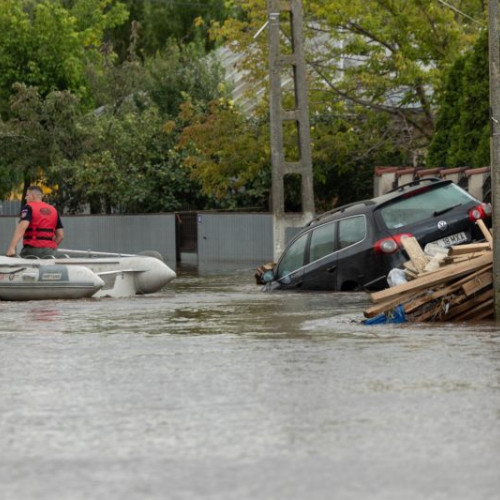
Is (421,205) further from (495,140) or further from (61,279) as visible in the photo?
(61,279)

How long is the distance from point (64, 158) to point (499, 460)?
44.3 meters

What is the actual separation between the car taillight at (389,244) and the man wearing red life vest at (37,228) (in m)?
4.89

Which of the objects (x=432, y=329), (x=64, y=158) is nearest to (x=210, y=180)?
(x=64, y=158)

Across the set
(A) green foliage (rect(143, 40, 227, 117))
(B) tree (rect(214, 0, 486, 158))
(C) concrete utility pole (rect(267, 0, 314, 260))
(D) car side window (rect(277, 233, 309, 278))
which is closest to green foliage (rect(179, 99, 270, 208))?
(B) tree (rect(214, 0, 486, 158))

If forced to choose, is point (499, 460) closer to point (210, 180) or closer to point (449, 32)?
point (449, 32)

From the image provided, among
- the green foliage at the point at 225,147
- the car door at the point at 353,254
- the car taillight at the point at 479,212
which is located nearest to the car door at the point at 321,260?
the car door at the point at 353,254

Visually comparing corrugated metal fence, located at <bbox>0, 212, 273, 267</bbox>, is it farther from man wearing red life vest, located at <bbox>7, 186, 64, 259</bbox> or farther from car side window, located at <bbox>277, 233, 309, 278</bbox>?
car side window, located at <bbox>277, 233, 309, 278</bbox>

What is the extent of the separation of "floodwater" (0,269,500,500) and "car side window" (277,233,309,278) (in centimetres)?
548

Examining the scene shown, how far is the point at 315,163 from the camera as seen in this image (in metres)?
43.3

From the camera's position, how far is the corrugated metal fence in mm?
42938

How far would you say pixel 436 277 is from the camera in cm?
1716

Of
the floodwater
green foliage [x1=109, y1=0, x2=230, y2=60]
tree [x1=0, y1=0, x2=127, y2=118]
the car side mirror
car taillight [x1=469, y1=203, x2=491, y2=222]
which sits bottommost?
the floodwater

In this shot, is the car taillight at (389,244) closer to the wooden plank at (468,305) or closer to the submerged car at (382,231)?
the submerged car at (382,231)

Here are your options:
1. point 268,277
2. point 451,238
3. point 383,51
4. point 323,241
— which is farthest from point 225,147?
point 451,238
